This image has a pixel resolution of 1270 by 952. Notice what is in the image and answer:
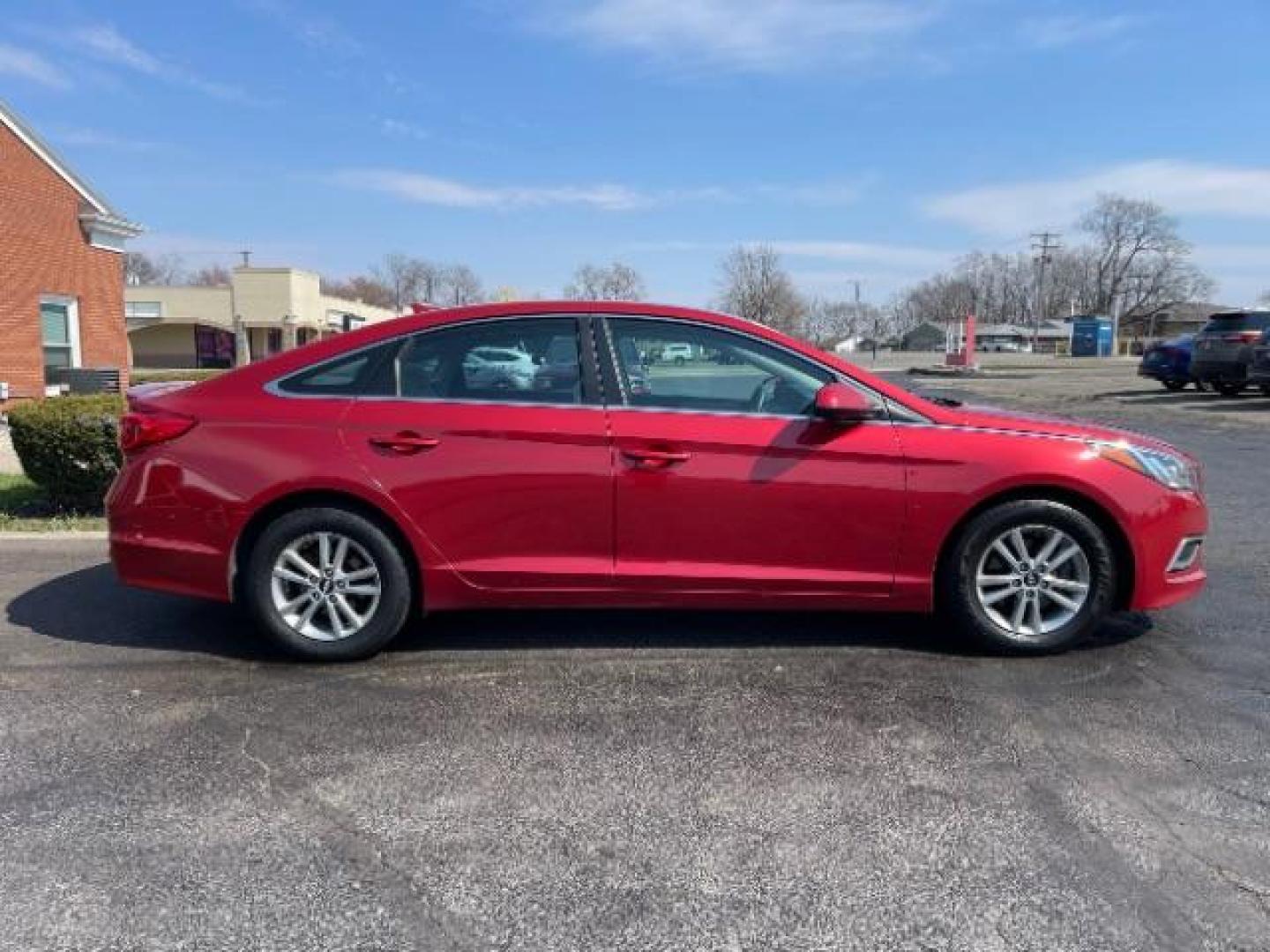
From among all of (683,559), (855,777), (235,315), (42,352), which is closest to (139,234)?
(42,352)

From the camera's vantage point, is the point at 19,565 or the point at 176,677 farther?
the point at 19,565

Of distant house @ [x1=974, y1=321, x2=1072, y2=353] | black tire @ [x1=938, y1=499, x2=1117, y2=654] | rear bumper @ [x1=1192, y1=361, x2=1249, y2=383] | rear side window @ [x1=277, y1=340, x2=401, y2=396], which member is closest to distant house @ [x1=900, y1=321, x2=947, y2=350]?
distant house @ [x1=974, y1=321, x2=1072, y2=353]

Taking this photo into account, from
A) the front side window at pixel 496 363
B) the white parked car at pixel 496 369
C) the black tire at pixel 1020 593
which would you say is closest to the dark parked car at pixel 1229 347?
the black tire at pixel 1020 593

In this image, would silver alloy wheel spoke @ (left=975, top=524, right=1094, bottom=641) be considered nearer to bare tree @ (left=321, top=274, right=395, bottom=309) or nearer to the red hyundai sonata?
the red hyundai sonata

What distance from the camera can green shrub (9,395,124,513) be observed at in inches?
284

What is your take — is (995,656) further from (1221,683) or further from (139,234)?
(139,234)

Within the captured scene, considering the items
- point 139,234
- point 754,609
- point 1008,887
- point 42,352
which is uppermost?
point 139,234

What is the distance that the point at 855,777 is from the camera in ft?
10.7

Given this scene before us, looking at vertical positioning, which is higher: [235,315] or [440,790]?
[235,315]

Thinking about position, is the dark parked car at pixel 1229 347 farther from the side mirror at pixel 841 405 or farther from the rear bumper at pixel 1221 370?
the side mirror at pixel 841 405

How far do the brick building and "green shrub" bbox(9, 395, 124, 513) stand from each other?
1139 centimetres

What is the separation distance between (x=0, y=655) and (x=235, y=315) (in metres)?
49.4

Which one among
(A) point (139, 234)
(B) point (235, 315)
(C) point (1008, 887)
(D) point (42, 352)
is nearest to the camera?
(C) point (1008, 887)

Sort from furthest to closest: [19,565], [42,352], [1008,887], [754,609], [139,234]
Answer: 1. [139,234]
2. [42,352]
3. [19,565]
4. [754,609]
5. [1008,887]
